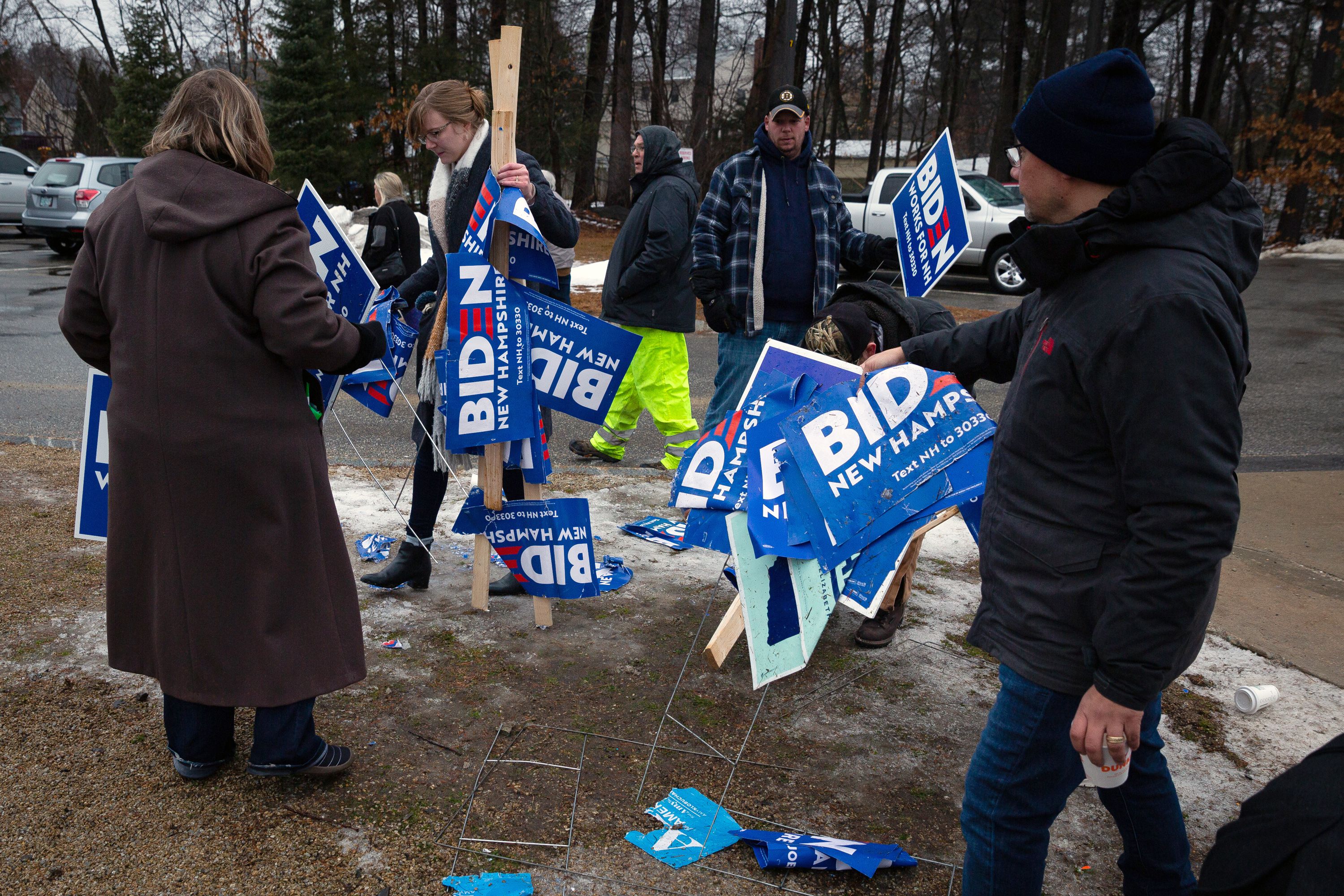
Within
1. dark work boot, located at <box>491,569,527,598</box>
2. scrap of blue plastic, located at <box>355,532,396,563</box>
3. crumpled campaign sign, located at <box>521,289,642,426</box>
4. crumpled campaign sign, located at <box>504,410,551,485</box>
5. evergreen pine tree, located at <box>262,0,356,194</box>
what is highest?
evergreen pine tree, located at <box>262,0,356,194</box>

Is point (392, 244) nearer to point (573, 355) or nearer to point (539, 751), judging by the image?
point (573, 355)

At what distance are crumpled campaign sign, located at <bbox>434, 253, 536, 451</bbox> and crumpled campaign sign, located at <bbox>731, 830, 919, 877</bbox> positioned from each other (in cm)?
164

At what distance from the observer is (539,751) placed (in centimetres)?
300

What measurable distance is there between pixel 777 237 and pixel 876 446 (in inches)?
83.6

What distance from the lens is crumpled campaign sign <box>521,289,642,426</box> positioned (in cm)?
356

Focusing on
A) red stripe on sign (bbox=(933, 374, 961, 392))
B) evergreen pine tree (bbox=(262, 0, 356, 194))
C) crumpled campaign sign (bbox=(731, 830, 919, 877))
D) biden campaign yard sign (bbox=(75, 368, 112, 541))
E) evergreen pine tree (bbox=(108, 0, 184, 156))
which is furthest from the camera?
evergreen pine tree (bbox=(108, 0, 184, 156))

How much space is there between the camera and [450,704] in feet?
10.6

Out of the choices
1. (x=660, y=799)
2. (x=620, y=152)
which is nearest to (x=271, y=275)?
(x=660, y=799)

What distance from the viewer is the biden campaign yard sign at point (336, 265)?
326cm

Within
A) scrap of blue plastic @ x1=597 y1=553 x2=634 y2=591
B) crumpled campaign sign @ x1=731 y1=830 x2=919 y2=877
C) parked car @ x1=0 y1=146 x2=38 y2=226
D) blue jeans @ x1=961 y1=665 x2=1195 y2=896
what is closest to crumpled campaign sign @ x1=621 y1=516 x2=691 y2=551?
scrap of blue plastic @ x1=597 y1=553 x2=634 y2=591

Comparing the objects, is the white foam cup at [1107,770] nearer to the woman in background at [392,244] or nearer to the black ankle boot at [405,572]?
the black ankle boot at [405,572]

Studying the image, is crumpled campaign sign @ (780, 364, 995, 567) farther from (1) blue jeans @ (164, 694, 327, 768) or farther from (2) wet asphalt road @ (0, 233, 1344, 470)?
(2) wet asphalt road @ (0, 233, 1344, 470)

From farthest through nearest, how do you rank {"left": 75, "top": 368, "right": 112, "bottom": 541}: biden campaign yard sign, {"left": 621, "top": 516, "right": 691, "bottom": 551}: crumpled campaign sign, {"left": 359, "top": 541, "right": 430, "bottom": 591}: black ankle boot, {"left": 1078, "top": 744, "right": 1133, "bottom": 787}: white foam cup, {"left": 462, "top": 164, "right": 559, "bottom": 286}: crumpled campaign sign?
{"left": 621, "top": 516, "right": 691, "bottom": 551}: crumpled campaign sign
{"left": 359, "top": 541, "right": 430, "bottom": 591}: black ankle boot
{"left": 462, "top": 164, "right": 559, "bottom": 286}: crumpled campaign sign
{"left": 75, "top": 368, "right": 112, "bottom": 541}: biden campaign yard sign
{"left": 1078, "top": 744, "right": 1133, "bottom": 787}: white foam cup

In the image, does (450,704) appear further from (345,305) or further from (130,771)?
(345,305)
